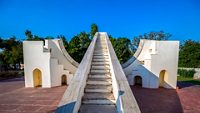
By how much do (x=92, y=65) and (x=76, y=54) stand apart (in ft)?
39.9

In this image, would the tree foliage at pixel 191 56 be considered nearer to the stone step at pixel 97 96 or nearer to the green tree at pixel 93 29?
the green tree at pixel 93 29

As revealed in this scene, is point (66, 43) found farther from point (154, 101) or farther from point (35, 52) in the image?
point (154, 101)

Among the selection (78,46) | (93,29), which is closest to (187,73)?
(93,29)

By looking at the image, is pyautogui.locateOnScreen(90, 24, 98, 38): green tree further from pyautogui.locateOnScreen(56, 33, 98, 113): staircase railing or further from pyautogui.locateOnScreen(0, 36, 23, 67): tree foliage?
pyautogui.locateOnScreen(56, 33, 98, 113): staircase railing

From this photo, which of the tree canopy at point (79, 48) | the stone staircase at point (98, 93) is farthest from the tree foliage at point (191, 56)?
the stone staircase at point (98, 93)

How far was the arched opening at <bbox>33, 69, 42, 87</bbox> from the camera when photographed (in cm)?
1062

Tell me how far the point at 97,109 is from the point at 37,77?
27.1 ft

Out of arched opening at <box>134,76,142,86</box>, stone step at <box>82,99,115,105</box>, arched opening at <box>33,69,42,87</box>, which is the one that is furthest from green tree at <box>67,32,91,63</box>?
stone step at <box>82,99,115,105</box>

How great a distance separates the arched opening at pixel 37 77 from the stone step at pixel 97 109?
301 inches

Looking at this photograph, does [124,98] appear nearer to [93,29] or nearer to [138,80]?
[138,80]

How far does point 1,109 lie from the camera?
6.05 m

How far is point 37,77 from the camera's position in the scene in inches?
432

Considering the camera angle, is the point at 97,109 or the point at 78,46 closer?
the point at 97,109

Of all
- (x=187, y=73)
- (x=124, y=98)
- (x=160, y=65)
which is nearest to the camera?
(x=124, y=98)
